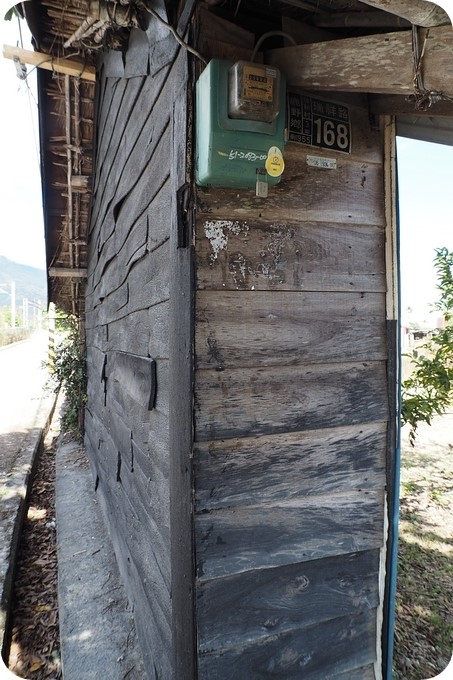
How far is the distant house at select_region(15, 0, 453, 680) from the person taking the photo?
1.38 m

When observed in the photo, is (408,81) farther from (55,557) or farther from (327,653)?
(55,557)

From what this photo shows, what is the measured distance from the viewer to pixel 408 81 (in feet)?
3.76

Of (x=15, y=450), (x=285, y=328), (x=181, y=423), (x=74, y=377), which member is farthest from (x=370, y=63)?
(x=15, y=450)

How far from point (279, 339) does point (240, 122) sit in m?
0.73

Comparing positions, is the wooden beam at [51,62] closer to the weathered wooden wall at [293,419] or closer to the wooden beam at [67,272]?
the weathered wooden wall at [293,419]

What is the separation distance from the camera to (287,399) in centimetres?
152

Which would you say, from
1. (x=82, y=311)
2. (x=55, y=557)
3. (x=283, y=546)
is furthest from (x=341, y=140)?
(x=82, y=311)

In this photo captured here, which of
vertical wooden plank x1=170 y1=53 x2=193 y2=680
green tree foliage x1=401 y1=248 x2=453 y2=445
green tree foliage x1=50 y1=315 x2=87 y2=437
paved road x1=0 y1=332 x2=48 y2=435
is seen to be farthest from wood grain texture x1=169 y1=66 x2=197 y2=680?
paved road x1=0 y1=332 x2=48 y2=435

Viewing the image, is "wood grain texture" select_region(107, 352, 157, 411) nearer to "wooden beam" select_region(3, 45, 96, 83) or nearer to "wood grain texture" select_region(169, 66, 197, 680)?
"wood grain texture" select_region(169, 66, 197, 680)

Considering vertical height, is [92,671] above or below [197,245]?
below

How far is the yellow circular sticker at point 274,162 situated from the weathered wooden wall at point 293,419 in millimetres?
152

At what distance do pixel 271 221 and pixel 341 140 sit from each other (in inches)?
17.5

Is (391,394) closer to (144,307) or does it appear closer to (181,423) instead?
(181,423)

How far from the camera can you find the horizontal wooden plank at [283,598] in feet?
4.72
